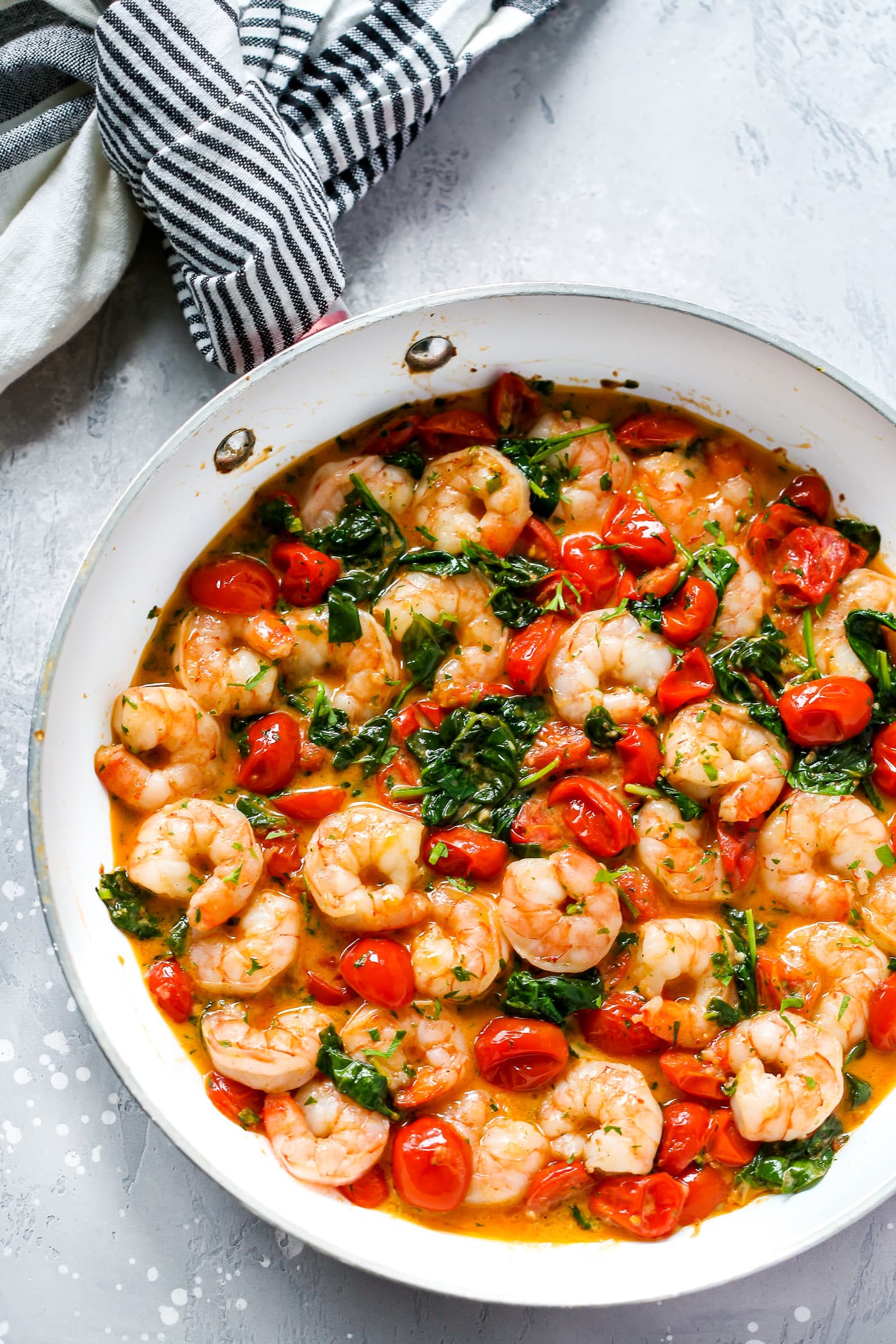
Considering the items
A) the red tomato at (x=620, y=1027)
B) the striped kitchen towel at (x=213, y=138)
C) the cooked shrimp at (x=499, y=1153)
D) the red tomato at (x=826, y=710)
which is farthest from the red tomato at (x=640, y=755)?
the striped kitchen towel at (x=213, y=138)

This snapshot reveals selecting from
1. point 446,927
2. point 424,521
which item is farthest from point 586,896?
point 424,521

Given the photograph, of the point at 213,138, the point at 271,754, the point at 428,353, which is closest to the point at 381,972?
the point at 271,754

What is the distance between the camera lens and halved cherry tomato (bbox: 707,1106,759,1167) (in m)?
3.54

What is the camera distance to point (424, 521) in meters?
3.75

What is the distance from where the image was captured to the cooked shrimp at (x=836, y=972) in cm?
358

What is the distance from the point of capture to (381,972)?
3.46 meters

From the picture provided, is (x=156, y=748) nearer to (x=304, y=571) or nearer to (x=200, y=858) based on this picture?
(x=200, y=858)

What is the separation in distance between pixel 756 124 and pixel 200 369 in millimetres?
2249

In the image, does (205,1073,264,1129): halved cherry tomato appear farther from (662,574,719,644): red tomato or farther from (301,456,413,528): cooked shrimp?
(662,574,719,644): red tomato

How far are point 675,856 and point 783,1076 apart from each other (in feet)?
2.42

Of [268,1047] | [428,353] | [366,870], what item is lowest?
[268,1047]

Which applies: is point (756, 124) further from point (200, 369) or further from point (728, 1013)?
point (728, 1013)

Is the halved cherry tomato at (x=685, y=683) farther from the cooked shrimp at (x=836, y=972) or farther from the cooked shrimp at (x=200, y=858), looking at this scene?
the cooked shrimp at (x=200, y=858)

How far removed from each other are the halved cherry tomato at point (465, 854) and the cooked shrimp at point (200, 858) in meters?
0.57
